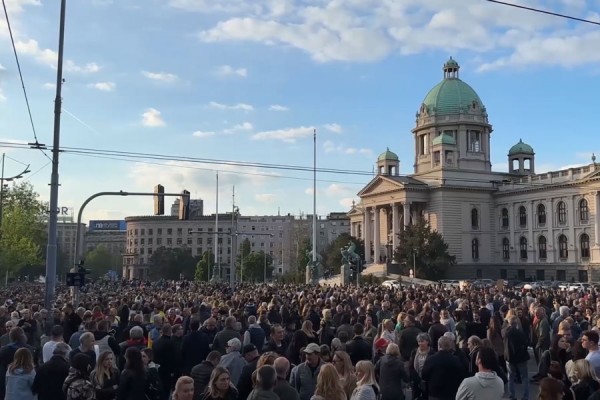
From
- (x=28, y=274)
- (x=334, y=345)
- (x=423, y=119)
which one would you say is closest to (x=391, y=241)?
(x=423, y=119)

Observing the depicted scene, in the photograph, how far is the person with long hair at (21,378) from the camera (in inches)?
336

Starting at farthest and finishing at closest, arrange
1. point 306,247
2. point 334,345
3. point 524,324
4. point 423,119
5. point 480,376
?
1. point 306,247
2. point 423,119
3. point 524,324
4. point 334,345
5. point 480,376

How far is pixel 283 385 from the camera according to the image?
736 cm

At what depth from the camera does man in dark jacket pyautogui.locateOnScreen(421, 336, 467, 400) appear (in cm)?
901

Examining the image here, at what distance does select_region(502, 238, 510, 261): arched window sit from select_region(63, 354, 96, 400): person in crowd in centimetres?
8598

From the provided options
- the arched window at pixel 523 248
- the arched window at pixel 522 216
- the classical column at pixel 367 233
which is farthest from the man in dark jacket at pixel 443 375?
the classical column at pixel 367 233

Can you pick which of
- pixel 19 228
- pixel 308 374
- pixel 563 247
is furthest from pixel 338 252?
pixel 308 374

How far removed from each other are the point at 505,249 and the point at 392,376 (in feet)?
278

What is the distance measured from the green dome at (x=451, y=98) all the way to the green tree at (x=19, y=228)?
57245 mm

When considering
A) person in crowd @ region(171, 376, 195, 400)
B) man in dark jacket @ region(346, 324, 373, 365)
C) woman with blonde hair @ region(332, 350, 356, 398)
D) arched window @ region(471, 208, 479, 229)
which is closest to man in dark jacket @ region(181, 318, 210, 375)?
man in dark jacket @ region(346, 324, 373, 365)

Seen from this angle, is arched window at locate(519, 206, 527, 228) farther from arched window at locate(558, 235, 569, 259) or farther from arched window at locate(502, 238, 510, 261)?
arched window at locate(558, 235, 569, 259)

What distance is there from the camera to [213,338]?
42.6 feet

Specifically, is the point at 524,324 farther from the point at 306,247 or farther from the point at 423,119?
the point at 306,247

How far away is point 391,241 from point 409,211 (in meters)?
7.54
